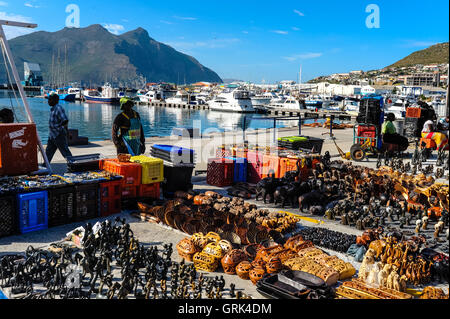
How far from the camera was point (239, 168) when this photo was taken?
11.4 m

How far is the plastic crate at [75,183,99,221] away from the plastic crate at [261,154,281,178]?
4889 millimetres

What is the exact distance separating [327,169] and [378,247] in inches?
192

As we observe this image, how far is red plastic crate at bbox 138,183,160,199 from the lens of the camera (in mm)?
8883

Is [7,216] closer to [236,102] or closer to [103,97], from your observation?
[236,102]

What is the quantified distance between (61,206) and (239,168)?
5.20m

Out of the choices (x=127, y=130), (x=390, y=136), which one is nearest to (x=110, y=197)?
(x=127, y=130)

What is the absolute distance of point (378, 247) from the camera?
6215mm

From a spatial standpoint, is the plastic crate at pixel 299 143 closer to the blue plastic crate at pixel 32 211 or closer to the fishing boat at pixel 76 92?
the blue plastic crate at pixel 32 211

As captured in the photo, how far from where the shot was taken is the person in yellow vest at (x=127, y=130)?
10.2m

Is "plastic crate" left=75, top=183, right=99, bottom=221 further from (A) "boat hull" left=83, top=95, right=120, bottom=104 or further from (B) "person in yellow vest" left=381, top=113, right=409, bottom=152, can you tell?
(A) "boat hull" left=83, top=95, right=120, bottom=104
